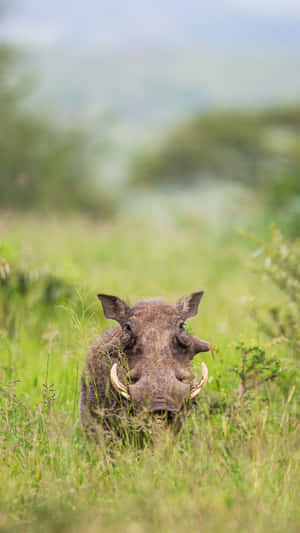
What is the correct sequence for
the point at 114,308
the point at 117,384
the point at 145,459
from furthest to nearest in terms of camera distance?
the point at 114,308
the point at 117,384
the point at 145,459

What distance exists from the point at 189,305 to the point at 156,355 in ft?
1.68

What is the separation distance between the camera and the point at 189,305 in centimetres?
364

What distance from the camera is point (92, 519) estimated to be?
8.03 feet

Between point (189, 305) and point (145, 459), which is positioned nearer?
point (145, 459)

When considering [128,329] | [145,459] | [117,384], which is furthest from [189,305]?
[145,459]

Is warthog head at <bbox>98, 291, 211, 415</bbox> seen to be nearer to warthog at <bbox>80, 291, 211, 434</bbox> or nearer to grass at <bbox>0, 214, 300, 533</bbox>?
warthog at <bbox>80, 291, 211, 434</bbox>

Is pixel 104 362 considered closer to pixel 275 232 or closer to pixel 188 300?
pixel 188 300

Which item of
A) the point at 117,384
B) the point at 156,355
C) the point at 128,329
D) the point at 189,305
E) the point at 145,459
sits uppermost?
the point at 189,305

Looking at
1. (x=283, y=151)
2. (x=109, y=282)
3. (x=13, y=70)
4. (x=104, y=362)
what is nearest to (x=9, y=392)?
(x=104, y=362)

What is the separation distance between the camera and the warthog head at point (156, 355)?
9.89ft

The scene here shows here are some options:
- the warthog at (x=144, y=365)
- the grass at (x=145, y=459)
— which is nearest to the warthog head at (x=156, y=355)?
the warthog at (x=144, y=365)

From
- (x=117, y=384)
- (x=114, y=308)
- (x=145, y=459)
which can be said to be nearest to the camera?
(x=145, y=459)

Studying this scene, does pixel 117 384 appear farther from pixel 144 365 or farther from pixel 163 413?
pixel 163 413

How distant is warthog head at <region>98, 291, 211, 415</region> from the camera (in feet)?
9.89
